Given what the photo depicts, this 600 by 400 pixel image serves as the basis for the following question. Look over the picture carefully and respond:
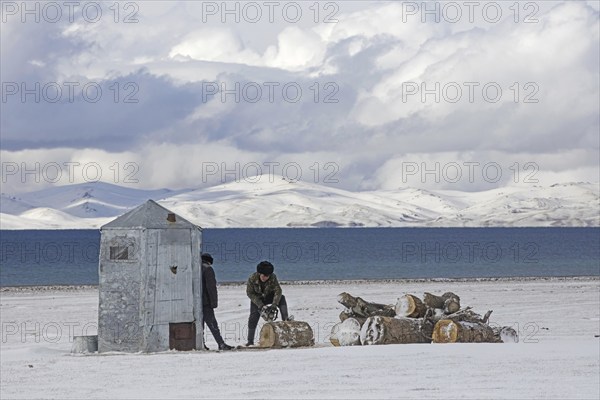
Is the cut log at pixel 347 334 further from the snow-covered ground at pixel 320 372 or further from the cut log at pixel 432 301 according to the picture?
the cut log at pixel 432 301

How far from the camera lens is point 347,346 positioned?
2106cm

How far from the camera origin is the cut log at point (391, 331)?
21688 mm

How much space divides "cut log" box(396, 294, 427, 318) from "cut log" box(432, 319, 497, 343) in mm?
907

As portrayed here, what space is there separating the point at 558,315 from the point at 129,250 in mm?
15394

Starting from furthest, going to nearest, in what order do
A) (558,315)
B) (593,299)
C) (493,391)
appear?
1. (593,299)
2. (558,315)
3. (493,391)

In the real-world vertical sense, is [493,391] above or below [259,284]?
below

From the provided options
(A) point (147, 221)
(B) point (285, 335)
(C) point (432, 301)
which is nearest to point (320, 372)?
(B) point (285, 335)

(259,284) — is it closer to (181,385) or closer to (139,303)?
(139,303)

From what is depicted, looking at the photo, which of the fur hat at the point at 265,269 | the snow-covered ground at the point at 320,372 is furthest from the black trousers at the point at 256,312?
the snow-covered ground at the point at 320,372

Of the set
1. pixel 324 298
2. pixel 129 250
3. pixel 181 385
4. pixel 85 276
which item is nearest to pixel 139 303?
pixel 129 250

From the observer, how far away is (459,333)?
21.8 m

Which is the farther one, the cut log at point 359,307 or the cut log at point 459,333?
the cut log at point 359,307

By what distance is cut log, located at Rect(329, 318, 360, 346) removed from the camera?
21.9 metres

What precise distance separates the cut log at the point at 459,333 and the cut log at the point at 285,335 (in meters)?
2.45
